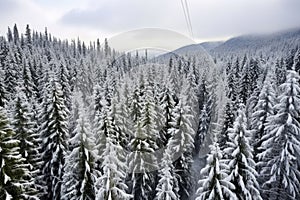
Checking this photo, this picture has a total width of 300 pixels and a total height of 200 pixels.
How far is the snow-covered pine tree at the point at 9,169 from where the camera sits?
1404cm

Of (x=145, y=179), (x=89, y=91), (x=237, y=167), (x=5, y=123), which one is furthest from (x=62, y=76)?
(x=237, y=167)

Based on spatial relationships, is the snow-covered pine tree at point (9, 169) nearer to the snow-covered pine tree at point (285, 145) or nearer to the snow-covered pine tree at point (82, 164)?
the snow-covered pine tree at point (82, 164)

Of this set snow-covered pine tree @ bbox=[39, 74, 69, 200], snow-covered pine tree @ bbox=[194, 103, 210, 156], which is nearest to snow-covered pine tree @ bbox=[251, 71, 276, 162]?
snow-covered pine tree @ bbox=[194, 103, 210, 156]

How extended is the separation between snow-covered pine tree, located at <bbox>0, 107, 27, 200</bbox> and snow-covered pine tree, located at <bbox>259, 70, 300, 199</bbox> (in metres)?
16.2

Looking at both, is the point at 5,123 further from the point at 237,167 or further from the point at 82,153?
the point at 237,167

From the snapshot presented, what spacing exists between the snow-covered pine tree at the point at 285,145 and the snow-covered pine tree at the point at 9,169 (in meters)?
16.2

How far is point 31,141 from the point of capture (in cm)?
2230

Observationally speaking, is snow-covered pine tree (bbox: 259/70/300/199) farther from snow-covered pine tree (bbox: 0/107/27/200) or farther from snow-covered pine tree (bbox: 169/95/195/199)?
snow-covered pine tree (bbox: 0/107/27/200)

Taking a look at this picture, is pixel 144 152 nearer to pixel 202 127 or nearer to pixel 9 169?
pixel 9 169

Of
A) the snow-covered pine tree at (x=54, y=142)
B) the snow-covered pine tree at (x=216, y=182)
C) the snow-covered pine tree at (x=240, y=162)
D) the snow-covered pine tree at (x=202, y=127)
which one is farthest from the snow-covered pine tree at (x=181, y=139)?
the snow-covered pine tree at (x=202, y=127)

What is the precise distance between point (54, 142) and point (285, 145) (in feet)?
64.8

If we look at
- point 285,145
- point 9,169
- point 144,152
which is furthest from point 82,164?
point 285,145

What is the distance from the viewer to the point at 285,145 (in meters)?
17.9

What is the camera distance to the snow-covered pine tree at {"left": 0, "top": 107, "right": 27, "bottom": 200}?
14039 mm
